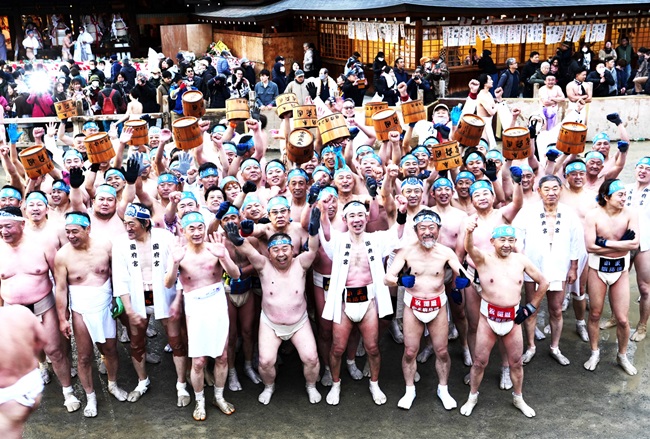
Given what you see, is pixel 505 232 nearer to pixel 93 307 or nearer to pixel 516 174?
pixel 516 174

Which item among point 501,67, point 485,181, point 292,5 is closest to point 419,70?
point 501,67

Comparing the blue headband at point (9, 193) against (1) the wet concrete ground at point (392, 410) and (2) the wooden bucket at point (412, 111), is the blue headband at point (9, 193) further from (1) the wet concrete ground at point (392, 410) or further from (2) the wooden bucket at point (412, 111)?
(2) the wooden bucket at point (412, 111)

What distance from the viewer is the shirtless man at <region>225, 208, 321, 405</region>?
5688 millimetres

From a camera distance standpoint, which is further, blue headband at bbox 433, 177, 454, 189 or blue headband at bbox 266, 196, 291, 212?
blue headband at bbox 433, 177, 454, 189

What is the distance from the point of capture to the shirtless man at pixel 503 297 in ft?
18.0

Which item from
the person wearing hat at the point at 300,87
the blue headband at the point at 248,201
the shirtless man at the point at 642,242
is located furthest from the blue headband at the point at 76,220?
the person wearing hat at the point at 300,87

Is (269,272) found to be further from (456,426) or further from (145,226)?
(456,426)

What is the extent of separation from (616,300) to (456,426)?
75.6 inches

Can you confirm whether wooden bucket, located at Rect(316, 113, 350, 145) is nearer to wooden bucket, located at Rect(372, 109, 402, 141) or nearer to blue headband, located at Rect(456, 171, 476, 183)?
wooden bucket, located at Rect(372, 109, 402, 141)

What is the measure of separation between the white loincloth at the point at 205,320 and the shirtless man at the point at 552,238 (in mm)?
2801

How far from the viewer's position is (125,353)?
695cm

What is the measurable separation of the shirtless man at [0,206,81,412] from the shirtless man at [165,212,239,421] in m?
1.13

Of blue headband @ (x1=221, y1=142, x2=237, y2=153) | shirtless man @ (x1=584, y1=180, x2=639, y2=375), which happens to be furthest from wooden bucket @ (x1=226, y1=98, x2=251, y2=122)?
shirtless man @ (x1=584, y1=180, x2=639, y2=375)

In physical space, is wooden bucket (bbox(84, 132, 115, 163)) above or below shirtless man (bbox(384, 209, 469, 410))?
above
